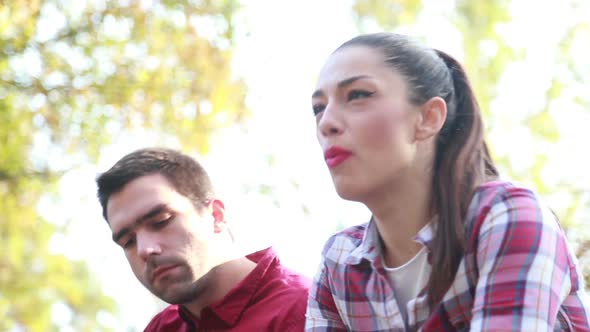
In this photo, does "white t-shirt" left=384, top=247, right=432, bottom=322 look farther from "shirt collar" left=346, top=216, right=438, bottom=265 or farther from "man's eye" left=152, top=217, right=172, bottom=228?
"man's eye" left=152, top=217, right=172, bottom=228

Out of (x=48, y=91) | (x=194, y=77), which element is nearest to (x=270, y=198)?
(x=194, y=77)

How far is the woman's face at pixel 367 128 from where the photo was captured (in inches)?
77.1

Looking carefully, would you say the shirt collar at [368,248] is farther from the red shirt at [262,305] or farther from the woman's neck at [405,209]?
the red shirt at [262,305]

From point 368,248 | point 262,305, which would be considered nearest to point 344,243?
point 368,248

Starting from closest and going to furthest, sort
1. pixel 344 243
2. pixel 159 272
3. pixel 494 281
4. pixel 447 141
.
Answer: pixel 494 281, pixel 447 141, pixel 344 243, pixel 159 272

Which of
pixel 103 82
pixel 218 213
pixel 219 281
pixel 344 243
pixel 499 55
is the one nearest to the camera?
pixel 344 243

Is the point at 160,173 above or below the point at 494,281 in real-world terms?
above

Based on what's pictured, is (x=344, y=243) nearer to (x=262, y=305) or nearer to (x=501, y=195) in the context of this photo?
(x=501, y=195)

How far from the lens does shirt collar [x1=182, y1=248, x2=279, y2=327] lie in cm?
281

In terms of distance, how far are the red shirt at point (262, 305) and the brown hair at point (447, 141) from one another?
87 centimetres

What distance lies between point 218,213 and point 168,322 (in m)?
0.41

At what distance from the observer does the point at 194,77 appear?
Answer: 295 inches

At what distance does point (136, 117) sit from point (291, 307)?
15.1 feet

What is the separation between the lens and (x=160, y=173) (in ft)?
9.74
